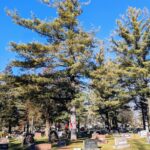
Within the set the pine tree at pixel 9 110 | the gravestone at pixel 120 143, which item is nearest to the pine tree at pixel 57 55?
the gravestone at pixel 120 143

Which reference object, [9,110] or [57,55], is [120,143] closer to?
[57,55]

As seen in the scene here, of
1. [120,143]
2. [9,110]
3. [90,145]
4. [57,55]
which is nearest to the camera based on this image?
[90,145]

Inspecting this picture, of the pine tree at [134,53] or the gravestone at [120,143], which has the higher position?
the pine tree at [134,53]

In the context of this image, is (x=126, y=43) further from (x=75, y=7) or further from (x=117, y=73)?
(x=75, y=7)

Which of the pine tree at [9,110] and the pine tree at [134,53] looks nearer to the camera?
the pine tree at [134,53]

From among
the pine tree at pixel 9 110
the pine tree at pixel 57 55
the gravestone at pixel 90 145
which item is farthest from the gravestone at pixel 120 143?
the pine tree at pixel 9 110

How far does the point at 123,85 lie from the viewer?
1842 inches

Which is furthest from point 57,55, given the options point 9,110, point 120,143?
point 9,110

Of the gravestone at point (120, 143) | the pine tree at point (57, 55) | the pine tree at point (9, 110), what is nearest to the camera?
the gravestone at point (120, 143)

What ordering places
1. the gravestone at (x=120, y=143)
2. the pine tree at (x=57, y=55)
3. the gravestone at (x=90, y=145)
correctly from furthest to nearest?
the pine tree at (x=57, y=55) < the gravestone at (x=120, y=143) < the gravestone at (x=90, y=145)

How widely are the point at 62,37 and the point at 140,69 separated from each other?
12.6 meters

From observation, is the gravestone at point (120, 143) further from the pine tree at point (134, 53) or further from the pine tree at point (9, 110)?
the pine tree at point (9, 110)

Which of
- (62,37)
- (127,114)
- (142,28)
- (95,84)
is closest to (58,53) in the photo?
(62,37)

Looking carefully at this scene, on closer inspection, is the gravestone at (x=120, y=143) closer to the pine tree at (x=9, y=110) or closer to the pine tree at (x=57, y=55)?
the pine tree at (x=57, y=55)
